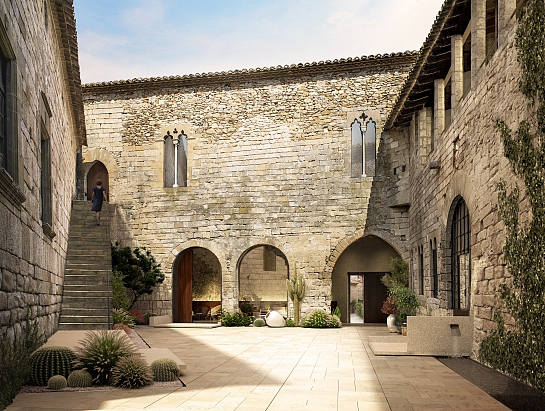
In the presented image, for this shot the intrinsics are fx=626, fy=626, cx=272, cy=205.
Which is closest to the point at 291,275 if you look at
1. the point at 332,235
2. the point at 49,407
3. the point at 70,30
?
the point at 332,235

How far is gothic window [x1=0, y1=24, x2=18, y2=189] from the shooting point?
5.86 metres

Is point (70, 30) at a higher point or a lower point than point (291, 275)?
higher

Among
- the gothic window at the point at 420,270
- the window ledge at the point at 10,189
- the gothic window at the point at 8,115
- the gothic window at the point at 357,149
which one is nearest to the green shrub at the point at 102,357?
the window ledge at the point at 10,189

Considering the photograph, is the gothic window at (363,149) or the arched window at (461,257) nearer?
the arched window at (461,257)

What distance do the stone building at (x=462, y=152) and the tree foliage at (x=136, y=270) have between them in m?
7.21

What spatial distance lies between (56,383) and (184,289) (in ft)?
41.6

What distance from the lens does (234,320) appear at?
56.9ft

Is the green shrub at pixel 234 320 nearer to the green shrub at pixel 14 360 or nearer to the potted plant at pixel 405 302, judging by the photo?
the potted plant at pixel 405 302

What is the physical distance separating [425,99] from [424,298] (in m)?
4.19

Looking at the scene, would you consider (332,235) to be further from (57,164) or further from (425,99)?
(57,164)

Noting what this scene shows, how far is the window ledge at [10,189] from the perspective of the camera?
5.12m

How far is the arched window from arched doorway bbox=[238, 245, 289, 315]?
11066 millimetres

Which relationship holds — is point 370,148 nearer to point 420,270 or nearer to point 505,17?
point 420,270

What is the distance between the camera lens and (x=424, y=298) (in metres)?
13.2
